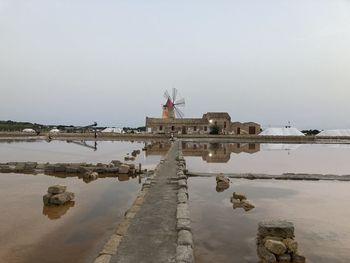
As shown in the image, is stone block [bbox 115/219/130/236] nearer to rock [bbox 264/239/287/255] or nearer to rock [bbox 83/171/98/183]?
rock [bbox 264/239/287/255]

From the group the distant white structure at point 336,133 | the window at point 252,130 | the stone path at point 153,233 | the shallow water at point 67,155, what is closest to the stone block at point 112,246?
the stone path at point 153,233

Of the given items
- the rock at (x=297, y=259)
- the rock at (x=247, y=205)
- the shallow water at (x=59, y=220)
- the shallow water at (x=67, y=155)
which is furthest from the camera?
the shallow water at (x=67, y=155)

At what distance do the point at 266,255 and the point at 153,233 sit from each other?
2.44 metres

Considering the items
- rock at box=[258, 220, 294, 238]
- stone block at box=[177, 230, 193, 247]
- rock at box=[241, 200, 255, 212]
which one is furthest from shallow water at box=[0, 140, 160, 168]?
stone block at box=[177, 230, 193, 247]

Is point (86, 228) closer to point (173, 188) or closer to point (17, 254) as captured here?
point (17, 254)

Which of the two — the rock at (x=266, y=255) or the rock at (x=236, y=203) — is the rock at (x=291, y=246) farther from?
the rock at (x=236, y=203)

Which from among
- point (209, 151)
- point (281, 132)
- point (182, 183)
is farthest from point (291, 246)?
point (281, 132)

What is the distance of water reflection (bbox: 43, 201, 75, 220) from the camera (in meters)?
11.4

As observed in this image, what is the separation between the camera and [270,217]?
36.7 feet

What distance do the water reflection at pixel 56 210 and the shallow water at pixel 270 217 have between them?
4248 millimetres

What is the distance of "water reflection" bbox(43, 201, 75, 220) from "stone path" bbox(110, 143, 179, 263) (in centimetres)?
289

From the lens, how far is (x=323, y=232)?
9.70 metres

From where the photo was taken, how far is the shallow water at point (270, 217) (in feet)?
27.1

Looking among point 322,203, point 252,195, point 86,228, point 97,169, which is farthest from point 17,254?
point 97,169
